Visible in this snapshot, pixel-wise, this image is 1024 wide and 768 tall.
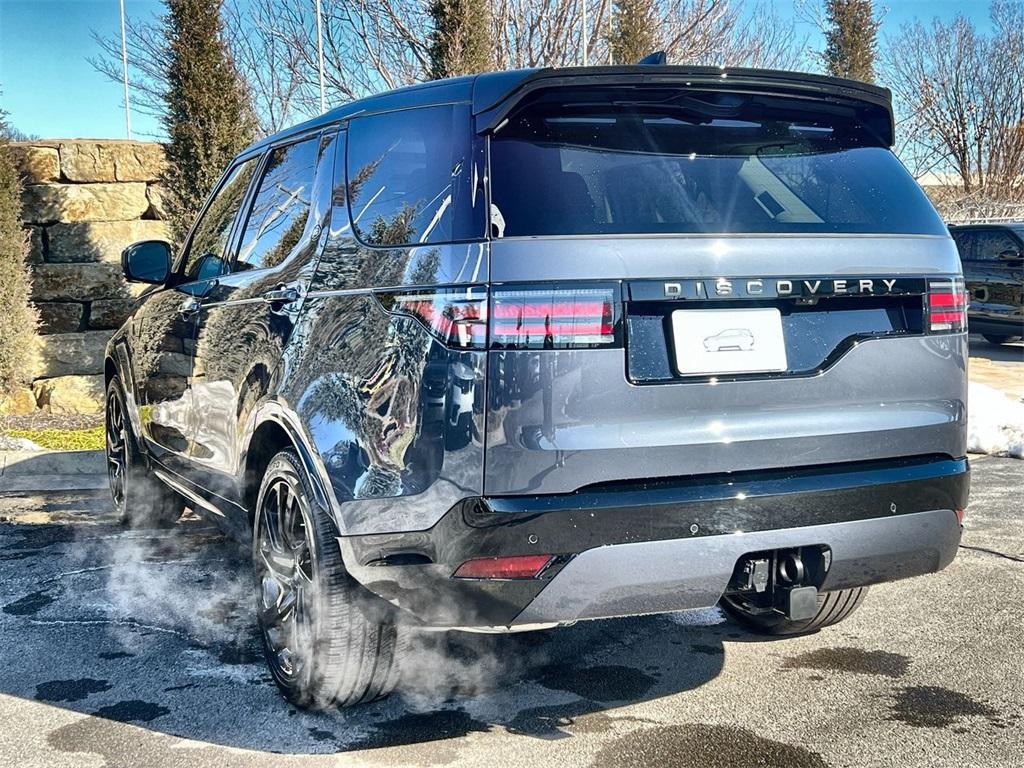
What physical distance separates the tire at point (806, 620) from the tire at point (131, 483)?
292cm

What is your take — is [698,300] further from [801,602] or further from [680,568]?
[801,602]

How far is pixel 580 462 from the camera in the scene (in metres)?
2.54

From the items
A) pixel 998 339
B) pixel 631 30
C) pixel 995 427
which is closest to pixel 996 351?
pixel 998 339

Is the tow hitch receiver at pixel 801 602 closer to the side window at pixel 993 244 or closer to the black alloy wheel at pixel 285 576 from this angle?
the black alloy wheel at pixel 285 576

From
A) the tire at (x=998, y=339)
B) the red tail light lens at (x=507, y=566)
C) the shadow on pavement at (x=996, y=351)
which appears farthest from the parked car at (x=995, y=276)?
the red tail light lens at (x=507, y=566)

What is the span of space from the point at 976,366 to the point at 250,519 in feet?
37.0

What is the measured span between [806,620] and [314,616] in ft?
5.62

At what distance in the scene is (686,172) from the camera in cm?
282

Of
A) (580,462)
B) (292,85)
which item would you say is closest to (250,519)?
(580,462)

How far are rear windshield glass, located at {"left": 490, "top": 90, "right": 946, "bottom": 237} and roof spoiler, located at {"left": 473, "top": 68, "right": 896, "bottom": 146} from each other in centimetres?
4

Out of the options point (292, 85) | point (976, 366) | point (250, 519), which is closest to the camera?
point (250, 519)

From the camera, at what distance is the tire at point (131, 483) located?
17.7 ft

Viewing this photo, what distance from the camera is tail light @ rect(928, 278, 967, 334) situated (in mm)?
2943

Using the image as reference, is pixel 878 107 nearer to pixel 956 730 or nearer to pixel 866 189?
pixel 866 189
